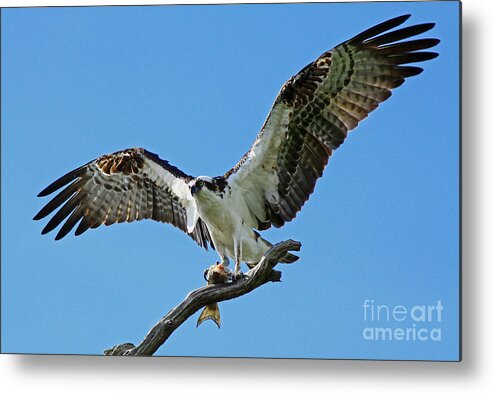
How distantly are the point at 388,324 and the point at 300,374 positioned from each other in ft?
1.72

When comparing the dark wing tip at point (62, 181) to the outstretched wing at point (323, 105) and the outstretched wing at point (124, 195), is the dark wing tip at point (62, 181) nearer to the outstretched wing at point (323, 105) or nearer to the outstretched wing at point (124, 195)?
the outstretched wing at point (124, 195)

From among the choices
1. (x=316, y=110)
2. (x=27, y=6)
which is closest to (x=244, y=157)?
(x=316, y=110)

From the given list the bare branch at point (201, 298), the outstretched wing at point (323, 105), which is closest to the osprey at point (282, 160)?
the outstretched wing at point (323, 105)

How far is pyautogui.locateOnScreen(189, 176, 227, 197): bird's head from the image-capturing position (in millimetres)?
4957

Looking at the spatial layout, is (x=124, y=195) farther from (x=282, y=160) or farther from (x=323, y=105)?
(x=323, y=105)

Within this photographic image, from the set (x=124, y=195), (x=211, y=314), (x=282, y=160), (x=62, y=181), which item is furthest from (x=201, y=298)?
(x=62, y=181)

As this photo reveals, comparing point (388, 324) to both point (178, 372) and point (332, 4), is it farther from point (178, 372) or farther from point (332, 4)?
point (332, 4)

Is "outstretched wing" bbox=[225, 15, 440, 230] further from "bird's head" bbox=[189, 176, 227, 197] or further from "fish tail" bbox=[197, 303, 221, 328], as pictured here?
"fish tail" bbox=[197, 303, 221, 328]

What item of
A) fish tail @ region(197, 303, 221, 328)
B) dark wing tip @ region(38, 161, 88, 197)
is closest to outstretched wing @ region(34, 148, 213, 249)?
dark wing tip @ region(38, 161, 88, 197)

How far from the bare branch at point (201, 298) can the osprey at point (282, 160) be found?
0.60 ft

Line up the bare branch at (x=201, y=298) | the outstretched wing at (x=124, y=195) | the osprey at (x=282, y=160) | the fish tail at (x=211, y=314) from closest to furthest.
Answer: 1. the bare branch at (x=201, y=298)
2. the osprey at (x=282, y=160)
3. the fish tail at (x=211, y=314)
4. the outstretched wing at (x=124, y=195)

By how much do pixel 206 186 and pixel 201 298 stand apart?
58 centimetres

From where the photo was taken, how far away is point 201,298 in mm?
4926

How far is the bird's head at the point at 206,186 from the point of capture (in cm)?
496
